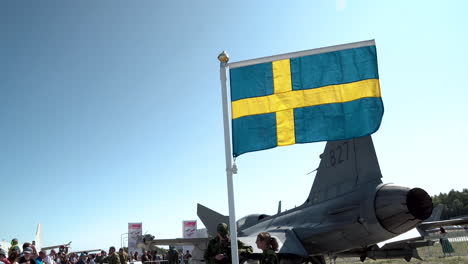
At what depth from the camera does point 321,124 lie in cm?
521

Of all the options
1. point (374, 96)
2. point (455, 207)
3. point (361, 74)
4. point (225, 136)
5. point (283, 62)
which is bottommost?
point (455, 207)

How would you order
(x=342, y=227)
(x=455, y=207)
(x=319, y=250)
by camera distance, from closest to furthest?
(x=342, y=227), (x=319, y=250), (x=455, y=207)

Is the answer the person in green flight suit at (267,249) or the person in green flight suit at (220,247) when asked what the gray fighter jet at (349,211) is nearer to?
the person in green flight suit at (220,247)

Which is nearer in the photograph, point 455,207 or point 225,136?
point 225,136

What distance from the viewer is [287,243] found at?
9.24 m

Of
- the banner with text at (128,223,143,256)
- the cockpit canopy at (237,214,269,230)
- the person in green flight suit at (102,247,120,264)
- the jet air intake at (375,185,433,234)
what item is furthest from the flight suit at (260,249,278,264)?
the banner with text at (128,223,143,256)

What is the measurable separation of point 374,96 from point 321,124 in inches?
35.6

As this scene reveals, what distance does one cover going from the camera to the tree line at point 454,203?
65062mm

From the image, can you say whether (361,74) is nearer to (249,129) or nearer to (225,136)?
(249,129)

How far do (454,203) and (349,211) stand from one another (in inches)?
2943

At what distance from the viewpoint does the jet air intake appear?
7.61 meters

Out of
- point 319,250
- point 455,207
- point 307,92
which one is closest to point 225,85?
point 307,92

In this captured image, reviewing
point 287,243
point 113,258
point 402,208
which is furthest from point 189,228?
point 402,208

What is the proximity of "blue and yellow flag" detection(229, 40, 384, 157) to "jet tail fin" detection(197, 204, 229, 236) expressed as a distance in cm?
852
